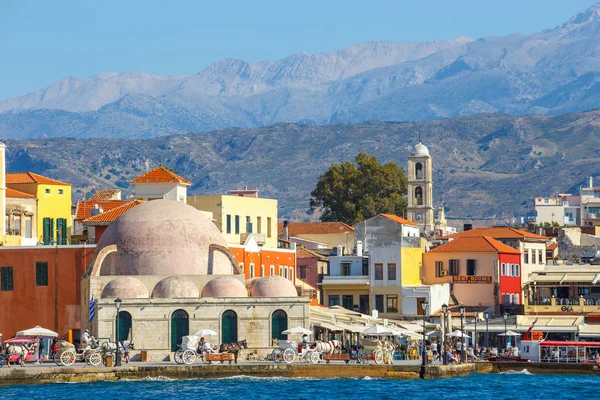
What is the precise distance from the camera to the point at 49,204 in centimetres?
8588

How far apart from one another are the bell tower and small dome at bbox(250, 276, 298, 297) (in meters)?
48.8

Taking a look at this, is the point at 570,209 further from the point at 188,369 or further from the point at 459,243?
the point at 188,369

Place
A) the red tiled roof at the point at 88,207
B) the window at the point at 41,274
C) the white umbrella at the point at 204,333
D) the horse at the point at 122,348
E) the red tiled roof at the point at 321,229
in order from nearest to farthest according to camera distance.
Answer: the horse at the point at 122,348 → the white umbrella at the point at 204,333 → the window at the point at 41,274 → the red tiled roof at the point at 88,207 → the red tiled roof at the point at 321,229

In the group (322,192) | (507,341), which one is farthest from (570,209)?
(507,341)

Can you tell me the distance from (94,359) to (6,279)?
1203cm

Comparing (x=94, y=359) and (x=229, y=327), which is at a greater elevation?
(x=229, y=327)

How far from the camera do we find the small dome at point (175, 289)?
65312 mm

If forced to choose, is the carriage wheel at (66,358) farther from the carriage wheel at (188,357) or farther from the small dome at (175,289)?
the small dome at (175,289)

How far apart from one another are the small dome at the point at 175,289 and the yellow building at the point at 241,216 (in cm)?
1672

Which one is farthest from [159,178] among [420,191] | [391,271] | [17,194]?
[420,191]

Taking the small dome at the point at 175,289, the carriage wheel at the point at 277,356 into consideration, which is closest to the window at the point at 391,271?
the small dome at the point at 175,289

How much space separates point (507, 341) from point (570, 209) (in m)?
104

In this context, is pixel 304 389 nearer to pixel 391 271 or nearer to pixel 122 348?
pixel 122 348

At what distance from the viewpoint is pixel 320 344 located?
6419 centimetres
